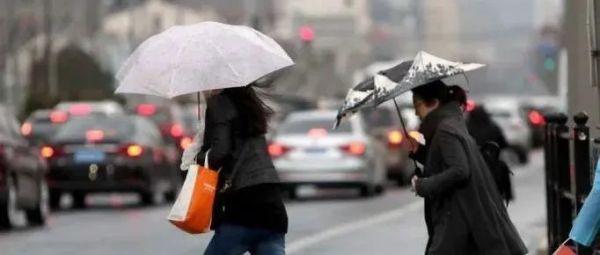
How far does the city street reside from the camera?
63.7ft

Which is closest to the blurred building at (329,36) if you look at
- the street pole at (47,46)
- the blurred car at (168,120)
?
the street pole at (47,46)

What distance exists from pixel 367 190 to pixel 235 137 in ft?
71.3

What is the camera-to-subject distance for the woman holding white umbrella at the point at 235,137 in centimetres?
927

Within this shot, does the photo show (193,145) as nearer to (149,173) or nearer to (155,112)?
(149,173)

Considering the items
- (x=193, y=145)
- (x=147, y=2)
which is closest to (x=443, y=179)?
(x=193, y=145)

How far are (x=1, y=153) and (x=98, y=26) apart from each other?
76422mm

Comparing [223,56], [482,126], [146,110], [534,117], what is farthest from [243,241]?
[534,117]

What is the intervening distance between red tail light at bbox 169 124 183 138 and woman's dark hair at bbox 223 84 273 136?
2819cm

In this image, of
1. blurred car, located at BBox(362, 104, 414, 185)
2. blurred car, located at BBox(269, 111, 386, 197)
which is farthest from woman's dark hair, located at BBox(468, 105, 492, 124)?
blurred car, located at BBox(362, 104, 414, 185)

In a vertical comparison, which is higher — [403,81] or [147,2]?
[403,81]

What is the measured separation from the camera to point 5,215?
22.7 m

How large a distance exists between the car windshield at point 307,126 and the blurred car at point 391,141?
12.7 feet

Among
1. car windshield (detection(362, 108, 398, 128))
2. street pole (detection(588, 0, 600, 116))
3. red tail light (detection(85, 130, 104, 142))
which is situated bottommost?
car windshield (detection(362, 108, 398, 128))

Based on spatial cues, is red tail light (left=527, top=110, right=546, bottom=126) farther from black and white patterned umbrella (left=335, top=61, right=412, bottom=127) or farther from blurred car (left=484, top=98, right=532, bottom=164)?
black and white patterned umbrella (left=335, top=61, right=412, bottom=127)
